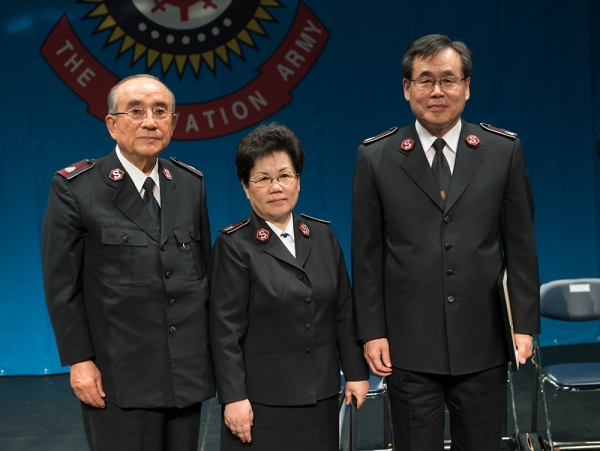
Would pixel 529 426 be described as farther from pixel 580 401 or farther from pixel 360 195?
pixel 360 195

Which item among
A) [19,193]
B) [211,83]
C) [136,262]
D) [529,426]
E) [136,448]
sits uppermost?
[211,83]

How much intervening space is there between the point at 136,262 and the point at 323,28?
3110 mm

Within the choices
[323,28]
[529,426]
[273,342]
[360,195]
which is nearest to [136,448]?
[273,342]

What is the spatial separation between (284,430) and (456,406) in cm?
55

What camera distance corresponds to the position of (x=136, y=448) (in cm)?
215

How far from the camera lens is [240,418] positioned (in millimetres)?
2125

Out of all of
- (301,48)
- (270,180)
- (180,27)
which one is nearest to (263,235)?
(270,180)

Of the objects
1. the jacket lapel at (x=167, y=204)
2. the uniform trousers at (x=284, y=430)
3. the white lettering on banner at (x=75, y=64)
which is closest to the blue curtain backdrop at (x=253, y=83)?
the white lettering on banner at (x=75, y=64)

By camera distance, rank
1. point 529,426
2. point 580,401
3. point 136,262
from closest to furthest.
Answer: point 136,262, point 529,426, point 580,401

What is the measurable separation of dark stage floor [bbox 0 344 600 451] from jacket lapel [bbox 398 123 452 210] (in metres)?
1.89

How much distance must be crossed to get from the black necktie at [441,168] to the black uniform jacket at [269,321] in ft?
1.46

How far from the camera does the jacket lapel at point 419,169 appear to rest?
2179 millimetres

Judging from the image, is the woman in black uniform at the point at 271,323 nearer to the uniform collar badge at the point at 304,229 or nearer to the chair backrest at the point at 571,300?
the uniform collar badge at the point at 304,229

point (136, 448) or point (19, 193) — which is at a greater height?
point (19, 193)
